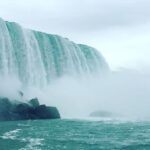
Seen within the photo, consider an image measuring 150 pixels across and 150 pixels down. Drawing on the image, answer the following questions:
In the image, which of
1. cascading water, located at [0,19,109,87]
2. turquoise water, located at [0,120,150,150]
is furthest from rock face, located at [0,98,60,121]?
turquoise water, located at [0,120,150,150]

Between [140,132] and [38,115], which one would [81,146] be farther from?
[38,115]

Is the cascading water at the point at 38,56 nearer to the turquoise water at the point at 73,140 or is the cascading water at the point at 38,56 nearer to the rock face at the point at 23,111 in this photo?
the rock face at the point at 23,111

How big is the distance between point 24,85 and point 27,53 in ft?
19.0

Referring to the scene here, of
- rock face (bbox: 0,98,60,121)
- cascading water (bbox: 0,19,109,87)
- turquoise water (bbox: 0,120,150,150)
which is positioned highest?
cascading water (bbox: 0,19,109,87)

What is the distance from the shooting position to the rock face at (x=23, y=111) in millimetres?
66062

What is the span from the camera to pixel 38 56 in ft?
271

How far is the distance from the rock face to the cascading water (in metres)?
8.21

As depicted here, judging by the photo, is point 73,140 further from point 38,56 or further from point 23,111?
point 38,56

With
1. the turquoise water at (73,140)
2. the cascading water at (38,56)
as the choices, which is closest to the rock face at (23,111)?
the cascading water at (38,56)

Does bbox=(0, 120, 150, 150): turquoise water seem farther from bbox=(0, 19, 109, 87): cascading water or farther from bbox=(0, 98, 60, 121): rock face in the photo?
bbox=(0, 19, 109, 87): cascading water

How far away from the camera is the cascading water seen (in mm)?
76375

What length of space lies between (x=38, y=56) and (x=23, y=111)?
16.5 m

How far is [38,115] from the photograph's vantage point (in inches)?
2785

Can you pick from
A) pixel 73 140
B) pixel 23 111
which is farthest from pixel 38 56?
pixel 73 140
